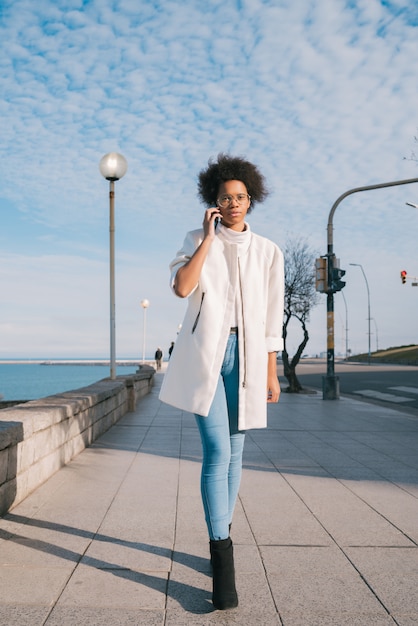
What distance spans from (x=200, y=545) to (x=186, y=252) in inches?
69.3

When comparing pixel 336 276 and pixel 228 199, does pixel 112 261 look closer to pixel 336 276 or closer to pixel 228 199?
pixel 336 276

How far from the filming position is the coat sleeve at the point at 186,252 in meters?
2.92

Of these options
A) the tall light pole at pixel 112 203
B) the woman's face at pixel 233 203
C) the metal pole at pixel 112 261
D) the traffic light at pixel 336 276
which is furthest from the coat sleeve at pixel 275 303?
the traffic light at pixel 336 276

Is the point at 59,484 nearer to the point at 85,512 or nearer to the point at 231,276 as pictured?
the point at 85,512

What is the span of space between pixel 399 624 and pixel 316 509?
1932mm

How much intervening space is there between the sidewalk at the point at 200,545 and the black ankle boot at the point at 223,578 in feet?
0.15

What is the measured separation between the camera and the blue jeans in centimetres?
280

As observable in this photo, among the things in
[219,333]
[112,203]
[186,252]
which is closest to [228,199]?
[186,252]

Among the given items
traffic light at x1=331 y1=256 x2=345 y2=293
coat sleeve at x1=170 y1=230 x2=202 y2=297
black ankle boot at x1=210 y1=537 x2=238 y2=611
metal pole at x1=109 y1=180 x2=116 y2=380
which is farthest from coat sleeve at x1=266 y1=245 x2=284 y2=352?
traffic light at x1=331 y1=256 x2=345 y2=293

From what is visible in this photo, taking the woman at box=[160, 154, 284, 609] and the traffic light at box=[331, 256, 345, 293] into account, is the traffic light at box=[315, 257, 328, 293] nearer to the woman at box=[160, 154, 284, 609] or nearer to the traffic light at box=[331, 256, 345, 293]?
the traffic light at box=[331, 256, 345, 293]

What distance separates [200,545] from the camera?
355 cm

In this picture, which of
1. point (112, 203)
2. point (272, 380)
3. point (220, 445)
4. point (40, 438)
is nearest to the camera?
point (220, 445)

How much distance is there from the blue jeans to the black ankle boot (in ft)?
0.20

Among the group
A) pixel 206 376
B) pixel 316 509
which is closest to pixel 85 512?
pixel 316 509
